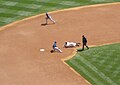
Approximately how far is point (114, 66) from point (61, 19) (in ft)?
35.1

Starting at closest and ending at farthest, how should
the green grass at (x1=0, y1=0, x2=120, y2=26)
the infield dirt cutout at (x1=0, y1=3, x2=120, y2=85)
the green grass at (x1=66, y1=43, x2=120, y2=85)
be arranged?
the green grass at (x1=66, y1=43, x2=120, y2=85), the infield dirt cutout at (x1=0, y1=3, x2=120, y2=85), the green grass at (x1=0, y1=0, x2=120, y2=26)

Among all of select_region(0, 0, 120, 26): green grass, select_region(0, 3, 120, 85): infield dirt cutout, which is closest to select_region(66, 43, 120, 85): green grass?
select_region(0, 3, 120, 85): infield dirt cutout

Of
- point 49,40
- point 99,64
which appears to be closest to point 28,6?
point 49,40

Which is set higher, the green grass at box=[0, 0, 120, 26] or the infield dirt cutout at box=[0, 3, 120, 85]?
the green grass at box=[0, 0, 120, 26]

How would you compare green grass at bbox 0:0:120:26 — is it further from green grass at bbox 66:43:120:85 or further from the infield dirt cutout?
green grass at bbox 66:43:120:85

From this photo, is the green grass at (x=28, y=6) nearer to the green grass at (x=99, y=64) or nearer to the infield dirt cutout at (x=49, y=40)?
the infield dirt cutout at (x=49, y=40)

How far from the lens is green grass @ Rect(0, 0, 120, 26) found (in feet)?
129

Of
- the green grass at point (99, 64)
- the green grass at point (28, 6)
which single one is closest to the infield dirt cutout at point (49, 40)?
the green grass at point (99, 64)

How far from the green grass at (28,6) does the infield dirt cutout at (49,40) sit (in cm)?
120

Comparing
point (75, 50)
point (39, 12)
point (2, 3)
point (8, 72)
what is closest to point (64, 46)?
point (75, 50)

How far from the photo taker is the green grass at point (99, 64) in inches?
1089

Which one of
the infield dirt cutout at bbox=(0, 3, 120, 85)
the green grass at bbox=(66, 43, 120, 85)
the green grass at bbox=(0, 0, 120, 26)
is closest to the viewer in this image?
the green grass at bbox=(66, 43, 120, 85)

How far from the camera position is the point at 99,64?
1161 inches

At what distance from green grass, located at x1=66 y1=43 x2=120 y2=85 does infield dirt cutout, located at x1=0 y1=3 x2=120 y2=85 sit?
81 centimetres
